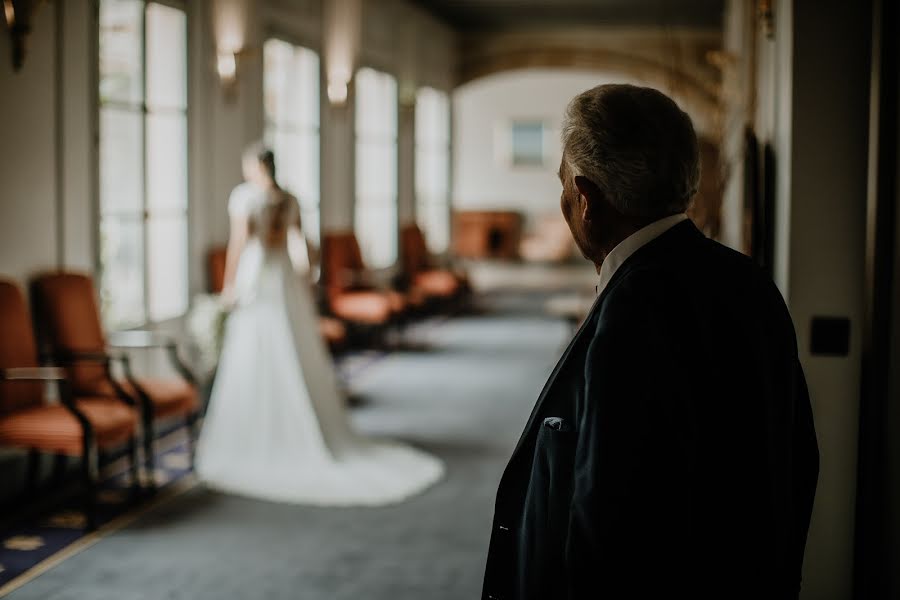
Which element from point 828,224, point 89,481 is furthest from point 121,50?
point 828,224

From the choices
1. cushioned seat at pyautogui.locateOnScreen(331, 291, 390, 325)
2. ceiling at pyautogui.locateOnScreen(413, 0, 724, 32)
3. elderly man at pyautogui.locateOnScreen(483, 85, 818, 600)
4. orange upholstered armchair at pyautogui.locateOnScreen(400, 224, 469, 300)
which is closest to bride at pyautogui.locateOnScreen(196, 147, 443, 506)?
cushioned seat at pyautogui.locateOnScreen(331, 291, 390, 325)

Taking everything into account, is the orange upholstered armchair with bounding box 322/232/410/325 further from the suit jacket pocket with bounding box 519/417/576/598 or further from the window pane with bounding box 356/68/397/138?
the suit jacket pocket with bounding box 519/417/576/598

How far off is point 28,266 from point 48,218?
1.01ft

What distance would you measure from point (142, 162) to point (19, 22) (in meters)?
1.74

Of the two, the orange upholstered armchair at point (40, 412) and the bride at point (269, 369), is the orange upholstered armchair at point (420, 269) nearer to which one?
the bride at point (269, 369)

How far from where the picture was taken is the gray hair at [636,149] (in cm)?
163

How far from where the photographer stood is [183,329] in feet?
24.6

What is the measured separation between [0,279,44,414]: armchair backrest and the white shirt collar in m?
4.14

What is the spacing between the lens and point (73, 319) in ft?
18.9

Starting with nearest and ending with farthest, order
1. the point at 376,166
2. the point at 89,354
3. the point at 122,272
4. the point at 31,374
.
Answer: the point at 31,374 → the point at 89,354 → the point at 122,272 → the point at 376,166

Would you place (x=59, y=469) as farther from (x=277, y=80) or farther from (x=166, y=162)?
(x=277, y=80)

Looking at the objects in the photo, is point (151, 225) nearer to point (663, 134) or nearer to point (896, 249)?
point (896, 249)

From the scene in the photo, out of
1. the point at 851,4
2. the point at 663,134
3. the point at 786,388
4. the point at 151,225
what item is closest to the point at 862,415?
the point at 851,4

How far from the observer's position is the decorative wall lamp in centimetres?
528
